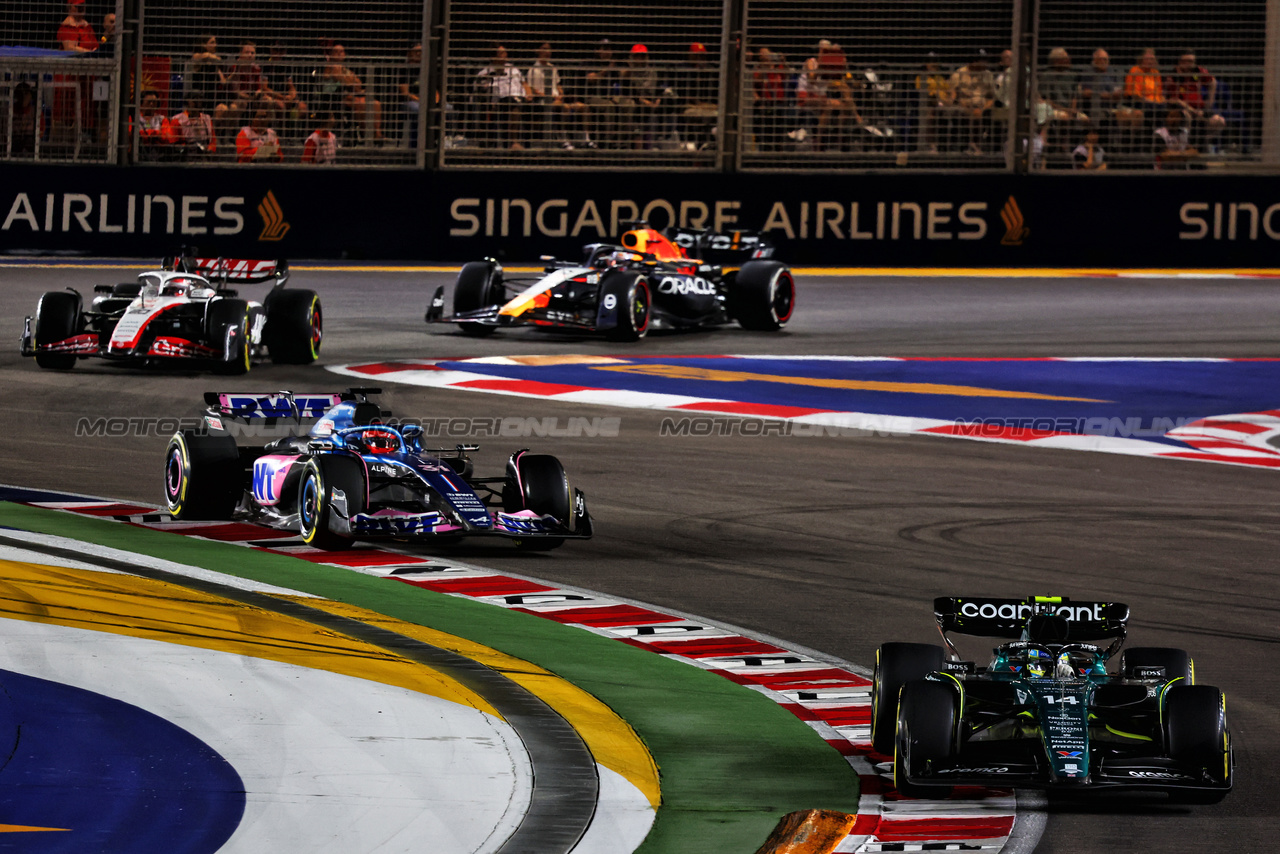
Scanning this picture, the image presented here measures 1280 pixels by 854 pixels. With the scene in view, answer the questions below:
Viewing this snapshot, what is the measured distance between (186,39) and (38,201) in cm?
278

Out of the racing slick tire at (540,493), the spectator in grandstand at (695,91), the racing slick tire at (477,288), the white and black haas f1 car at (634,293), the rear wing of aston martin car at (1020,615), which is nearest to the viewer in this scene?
the rear wing of aston martin car at (1020,615)

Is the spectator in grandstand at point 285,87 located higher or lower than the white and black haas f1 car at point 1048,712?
higher

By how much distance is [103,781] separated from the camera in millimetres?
6027

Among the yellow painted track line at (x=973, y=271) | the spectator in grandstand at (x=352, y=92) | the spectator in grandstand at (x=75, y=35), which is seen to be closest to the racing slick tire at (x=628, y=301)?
the yellow painted track line at (x=973, y=271)

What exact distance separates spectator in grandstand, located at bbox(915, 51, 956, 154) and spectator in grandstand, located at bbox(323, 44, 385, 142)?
6.68 metres

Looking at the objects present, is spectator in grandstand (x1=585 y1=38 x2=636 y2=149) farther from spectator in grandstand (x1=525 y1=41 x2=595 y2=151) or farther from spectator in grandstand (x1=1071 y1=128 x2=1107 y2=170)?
spectator in grandstand (x1=1071 y1=128 x2=1107 y2=170)

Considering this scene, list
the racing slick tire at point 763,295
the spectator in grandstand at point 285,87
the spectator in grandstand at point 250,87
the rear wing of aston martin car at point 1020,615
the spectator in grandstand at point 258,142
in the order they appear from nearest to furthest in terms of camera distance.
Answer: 1. the rear wing of aston martin car at point 1020,615
2. the racing slick tire at point 763,295
3. the spectator in grandstand at point 250,87
4. the spectator in grandstand at point 285,87
5. the spectator in grandstand at point 258,142

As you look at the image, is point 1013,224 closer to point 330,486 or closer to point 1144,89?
point 1144,89

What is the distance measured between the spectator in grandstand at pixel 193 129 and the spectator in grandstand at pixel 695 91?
5.70m

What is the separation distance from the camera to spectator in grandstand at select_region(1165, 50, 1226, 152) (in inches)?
983

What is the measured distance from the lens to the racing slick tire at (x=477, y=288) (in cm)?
2025

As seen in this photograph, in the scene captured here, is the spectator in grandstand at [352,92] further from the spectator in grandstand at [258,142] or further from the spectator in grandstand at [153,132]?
the spectator in grandstand at [153,132]

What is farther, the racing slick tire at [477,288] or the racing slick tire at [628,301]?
the racing slick tire at [477,288]

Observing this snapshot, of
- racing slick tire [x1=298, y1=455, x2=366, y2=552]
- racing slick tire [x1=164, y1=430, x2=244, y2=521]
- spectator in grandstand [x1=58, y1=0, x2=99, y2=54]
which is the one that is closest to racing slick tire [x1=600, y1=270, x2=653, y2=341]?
spectator in grandstand [x1=58, y1=0, x2=99, y2=54]
